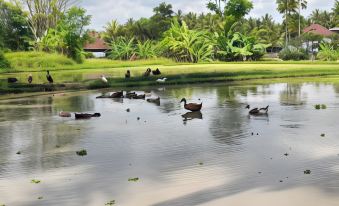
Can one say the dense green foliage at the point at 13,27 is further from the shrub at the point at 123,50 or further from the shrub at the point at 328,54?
the shrub at the point at 328,54

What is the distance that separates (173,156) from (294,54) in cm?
5428

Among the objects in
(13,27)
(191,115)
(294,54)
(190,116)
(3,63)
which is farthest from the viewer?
(13,27)

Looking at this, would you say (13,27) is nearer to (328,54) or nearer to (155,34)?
(155,34)

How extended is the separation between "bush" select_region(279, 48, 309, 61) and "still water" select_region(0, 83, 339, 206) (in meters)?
43.8

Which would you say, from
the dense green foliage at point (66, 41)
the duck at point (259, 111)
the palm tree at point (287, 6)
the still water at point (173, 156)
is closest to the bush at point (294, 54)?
the palm tree at point (287, 6)

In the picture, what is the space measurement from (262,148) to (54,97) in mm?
15446

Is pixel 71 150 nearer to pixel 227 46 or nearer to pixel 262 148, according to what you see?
pixel 262 148

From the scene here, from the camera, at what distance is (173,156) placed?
35.4 ft

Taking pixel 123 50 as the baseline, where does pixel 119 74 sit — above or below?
below

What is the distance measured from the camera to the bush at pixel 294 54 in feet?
204

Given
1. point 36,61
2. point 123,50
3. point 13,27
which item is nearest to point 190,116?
point 36,61

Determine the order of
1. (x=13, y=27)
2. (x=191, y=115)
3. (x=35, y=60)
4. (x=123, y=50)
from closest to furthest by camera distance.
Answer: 1. (x=191, y=115)
2. (x=35, y=60)
3. (x=123, y=50)
4. (x=13, y=27)

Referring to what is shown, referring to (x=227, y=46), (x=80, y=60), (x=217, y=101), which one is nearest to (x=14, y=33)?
(x=80, y=60)

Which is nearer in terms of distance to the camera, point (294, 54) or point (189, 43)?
point (189, 43)
